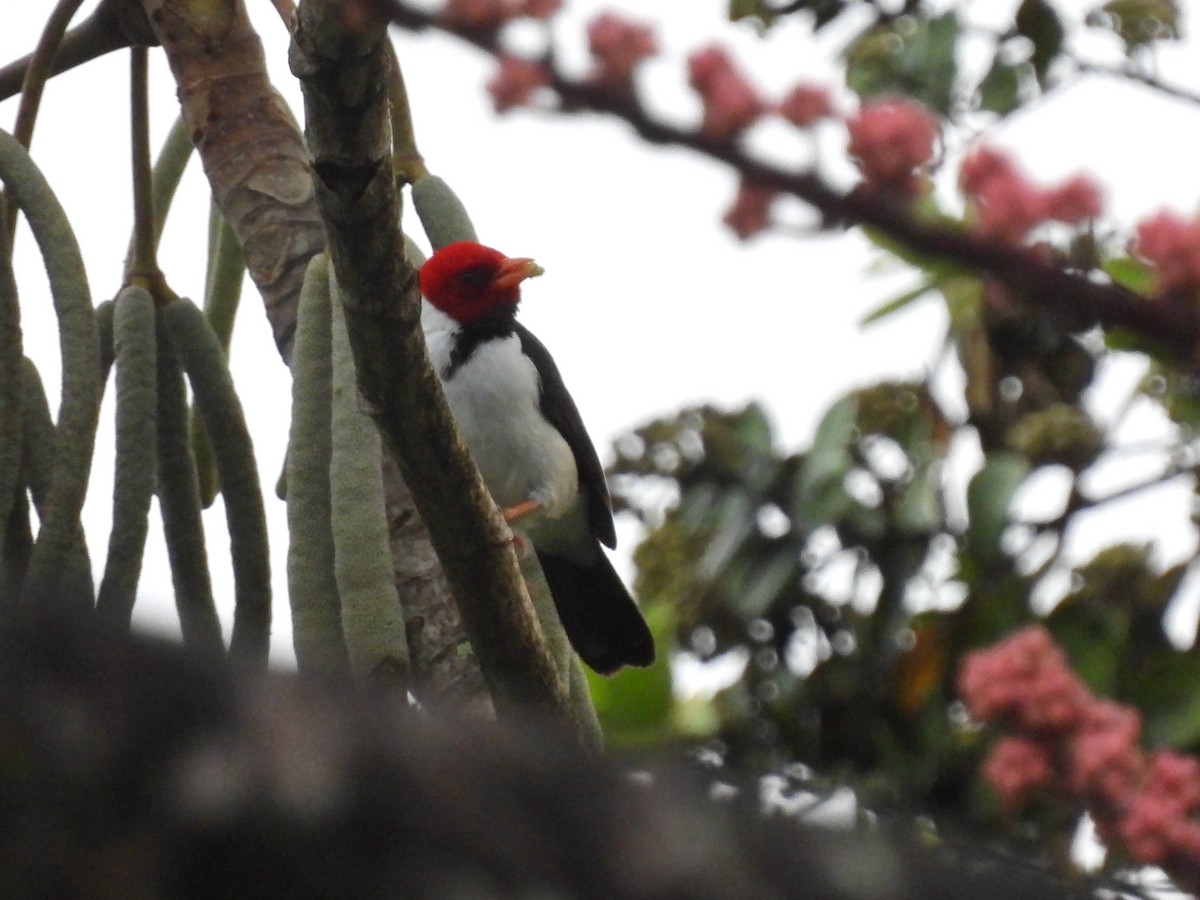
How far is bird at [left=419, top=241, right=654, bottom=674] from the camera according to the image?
4.65 meters

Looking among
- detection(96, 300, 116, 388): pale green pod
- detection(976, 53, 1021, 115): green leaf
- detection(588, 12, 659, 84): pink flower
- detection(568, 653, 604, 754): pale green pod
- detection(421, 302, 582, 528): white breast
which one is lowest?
detection(588, 12, 659, 84): pink flower

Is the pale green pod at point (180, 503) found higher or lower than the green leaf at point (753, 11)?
lower

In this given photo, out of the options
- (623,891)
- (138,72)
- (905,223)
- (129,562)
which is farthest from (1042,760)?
(138,72)

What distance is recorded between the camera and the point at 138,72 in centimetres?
336

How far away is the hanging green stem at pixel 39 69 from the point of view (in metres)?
3.07

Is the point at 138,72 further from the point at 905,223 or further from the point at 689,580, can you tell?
the point at 905,223

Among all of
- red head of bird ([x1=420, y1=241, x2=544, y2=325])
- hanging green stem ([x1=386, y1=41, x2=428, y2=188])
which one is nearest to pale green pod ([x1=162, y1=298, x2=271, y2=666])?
hanging green stem ([x1=386, y1=41, x2=428, y2=188])

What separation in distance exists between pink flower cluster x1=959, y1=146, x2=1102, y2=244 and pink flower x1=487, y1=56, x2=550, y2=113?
241 mm

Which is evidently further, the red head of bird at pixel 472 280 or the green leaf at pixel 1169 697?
the red head of bird at pixel 472 280

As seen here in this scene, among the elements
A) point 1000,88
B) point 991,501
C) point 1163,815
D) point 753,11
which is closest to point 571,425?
point 753,11

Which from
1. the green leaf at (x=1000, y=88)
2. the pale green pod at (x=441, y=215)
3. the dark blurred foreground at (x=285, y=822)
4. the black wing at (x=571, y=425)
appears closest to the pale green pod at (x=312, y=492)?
the pale green pod at (x=441, y=215)

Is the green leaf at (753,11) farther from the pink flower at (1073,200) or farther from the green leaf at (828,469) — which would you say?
the pink flower at (1073,200)

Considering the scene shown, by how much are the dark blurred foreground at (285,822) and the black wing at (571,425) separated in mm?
3687

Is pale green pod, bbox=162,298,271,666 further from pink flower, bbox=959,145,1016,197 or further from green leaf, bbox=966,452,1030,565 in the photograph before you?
pink flower, bbox=959,145,1016,197
